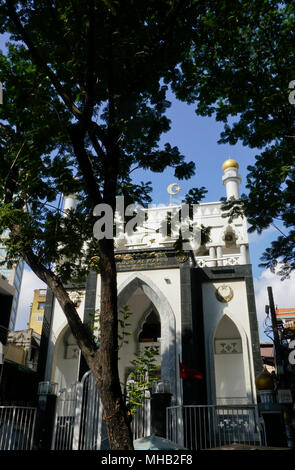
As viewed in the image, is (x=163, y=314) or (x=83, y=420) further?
(x=163, y=314)

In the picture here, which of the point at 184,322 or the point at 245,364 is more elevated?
the point at 184,322

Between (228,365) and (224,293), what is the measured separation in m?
3.10

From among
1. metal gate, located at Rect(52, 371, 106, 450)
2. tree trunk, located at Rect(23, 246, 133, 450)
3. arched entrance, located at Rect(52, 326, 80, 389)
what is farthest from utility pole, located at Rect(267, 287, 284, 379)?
tree trunk, located at Rect(23, 246, 133, 450)

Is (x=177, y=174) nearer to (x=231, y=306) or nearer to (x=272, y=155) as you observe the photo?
(x=272, y=155)

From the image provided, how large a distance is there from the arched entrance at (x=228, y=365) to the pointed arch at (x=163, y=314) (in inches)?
94.2

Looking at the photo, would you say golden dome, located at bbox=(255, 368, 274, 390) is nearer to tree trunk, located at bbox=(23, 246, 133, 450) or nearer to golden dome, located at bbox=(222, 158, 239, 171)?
tree trunk, located at bbox=(23, 246, 133, 450)

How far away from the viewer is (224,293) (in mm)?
15164

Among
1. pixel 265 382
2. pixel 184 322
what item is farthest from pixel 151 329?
Result: pixel 265 382

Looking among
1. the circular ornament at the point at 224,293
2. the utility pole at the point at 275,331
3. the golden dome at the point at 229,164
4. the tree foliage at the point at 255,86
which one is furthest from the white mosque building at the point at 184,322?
the golden dome at the point at 229,164

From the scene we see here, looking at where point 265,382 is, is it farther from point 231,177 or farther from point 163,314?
point 231,177

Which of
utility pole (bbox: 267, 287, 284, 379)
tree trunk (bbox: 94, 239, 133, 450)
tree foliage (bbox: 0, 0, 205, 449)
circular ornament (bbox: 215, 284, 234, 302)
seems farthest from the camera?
utility pole (bbox: 267, 287, 284, 379)

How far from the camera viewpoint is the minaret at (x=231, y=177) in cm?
2283

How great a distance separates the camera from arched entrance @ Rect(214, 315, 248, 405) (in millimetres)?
15164

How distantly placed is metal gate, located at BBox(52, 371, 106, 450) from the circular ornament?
6807 millimetres
